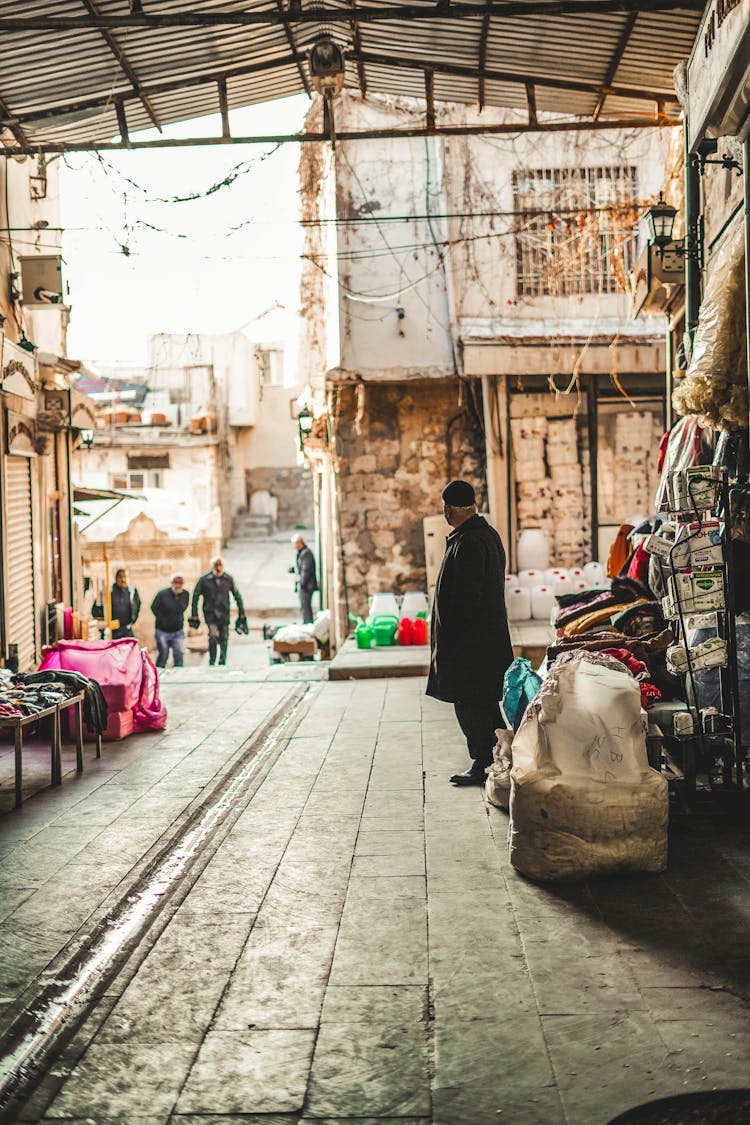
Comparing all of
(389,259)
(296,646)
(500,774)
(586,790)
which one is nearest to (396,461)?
(389,259)

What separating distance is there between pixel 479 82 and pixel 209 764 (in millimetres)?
6541

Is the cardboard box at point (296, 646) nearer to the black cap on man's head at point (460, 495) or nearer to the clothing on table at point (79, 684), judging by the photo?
the clothing on table at point (79, 684)

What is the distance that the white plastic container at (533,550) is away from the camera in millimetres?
16078

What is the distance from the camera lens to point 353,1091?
3.15 meters

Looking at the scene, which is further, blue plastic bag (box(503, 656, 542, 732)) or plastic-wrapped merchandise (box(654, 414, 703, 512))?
plastic-wrapped merchandise (box(654, 414, 703, 512))

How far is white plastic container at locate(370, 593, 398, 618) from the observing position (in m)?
14.7

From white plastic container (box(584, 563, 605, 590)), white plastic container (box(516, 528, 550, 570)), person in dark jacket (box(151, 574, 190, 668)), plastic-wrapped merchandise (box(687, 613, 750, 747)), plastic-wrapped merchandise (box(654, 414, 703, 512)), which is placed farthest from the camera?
person in dark jacket (box(151, 574, 190, 668))

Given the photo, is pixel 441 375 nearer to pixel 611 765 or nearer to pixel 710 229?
pixel 710 229

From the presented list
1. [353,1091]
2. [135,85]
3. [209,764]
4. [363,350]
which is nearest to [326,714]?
[209,764]

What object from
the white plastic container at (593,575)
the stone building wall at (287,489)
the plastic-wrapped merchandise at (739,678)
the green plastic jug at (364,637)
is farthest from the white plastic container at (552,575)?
the stone building wall at (287,489)

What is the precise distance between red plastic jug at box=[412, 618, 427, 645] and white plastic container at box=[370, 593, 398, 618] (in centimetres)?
39

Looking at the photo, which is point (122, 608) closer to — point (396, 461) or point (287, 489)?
point (396, 461)

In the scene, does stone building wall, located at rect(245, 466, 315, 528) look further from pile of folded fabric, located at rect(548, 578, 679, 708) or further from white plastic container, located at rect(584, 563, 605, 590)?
pile of folded fabric, located at rect(548, 578, 679, 708)

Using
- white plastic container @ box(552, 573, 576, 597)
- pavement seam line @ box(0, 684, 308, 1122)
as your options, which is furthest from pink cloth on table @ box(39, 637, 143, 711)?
white plastic container @ box(552, 573, 576, 597)
